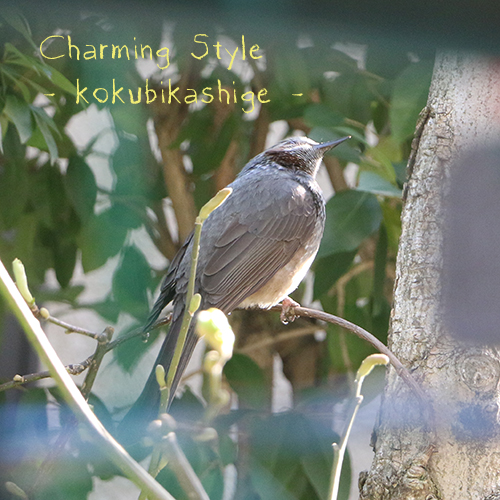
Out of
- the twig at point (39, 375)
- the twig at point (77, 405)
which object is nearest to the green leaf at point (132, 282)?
the twig at point (39, 375)

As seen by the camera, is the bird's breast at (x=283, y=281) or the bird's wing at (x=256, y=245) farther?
the bird's breast at (x=283, y=281)

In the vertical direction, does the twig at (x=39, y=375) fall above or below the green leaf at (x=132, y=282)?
above

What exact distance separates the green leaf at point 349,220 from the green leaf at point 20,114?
0.96 m

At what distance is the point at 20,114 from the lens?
73.1 inches

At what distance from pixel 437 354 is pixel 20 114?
53.5 inches

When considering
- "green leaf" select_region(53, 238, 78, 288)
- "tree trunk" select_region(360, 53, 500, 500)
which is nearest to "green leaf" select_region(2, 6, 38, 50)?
"green leaf" select_region(53, 238, 78, 288)

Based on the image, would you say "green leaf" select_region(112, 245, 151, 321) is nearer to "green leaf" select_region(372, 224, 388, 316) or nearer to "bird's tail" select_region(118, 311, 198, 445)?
"bird's tail" select_region(118, 311, 198, 445)

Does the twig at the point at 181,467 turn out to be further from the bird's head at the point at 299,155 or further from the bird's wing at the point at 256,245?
the bird's head at the point at 299,155

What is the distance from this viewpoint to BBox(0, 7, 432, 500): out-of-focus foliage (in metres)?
2.00

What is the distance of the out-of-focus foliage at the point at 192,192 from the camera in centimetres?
200

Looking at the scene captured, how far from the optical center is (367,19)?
1.11m

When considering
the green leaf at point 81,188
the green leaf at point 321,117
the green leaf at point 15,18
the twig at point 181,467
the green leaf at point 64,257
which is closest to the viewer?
the twig at point 181,467

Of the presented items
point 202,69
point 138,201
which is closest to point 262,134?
point 202,69

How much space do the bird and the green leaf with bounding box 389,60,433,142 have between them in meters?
0.23
